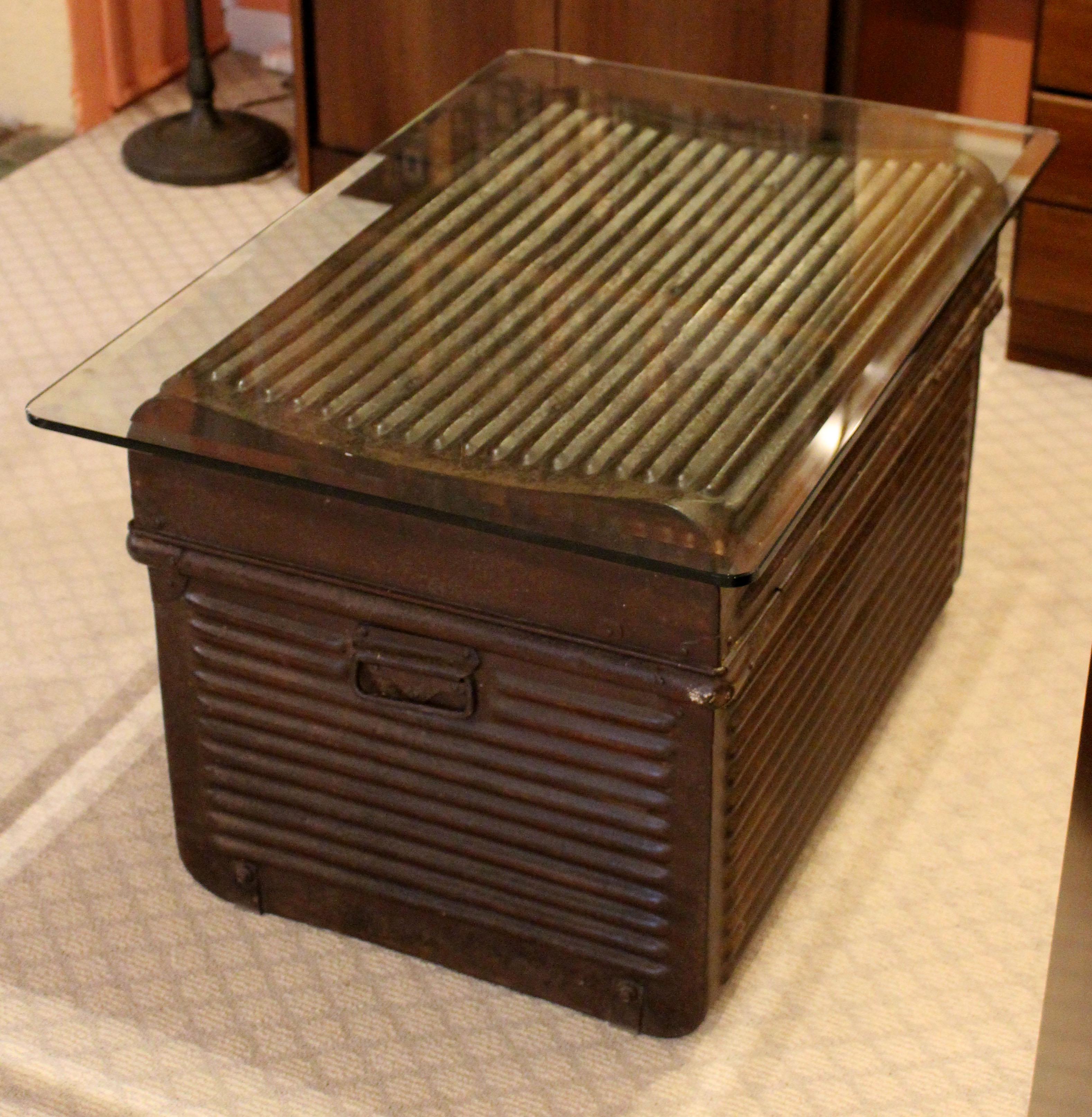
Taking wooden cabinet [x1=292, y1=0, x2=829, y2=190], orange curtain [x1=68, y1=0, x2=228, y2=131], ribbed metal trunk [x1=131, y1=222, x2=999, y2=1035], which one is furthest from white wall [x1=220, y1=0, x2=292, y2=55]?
ribbed metal trunk [x1=131, y1=222, x2=999, y2=1035]

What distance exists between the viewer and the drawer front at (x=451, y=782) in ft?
6.66

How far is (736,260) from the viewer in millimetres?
2324

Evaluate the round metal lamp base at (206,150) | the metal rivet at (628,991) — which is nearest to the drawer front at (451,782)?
the metal rivet at (628,991)

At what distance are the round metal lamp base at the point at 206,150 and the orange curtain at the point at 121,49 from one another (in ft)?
0.76

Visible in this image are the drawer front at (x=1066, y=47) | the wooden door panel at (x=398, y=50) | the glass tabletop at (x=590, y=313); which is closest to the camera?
the glass tabletop at (x=590, y=313)

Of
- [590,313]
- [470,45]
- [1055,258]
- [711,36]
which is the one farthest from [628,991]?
[470,45]

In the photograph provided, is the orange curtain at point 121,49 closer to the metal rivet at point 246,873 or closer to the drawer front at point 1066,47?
the drawer front at point 1066,47

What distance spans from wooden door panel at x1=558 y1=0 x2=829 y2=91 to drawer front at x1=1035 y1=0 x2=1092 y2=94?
0.40m

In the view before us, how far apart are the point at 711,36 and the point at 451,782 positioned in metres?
1.89

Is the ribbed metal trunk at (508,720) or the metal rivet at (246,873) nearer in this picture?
the ribbed metal trunk at (508,720)

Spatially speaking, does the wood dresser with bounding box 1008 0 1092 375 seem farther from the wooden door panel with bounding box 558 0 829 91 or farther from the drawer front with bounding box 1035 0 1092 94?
the wooden door panel with bounding box 558 0 829 91

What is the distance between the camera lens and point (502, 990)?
7.54 ft

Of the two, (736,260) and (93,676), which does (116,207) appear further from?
(736,260)

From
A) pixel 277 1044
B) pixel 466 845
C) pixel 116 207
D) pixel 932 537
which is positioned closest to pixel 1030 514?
pixel 932 537
